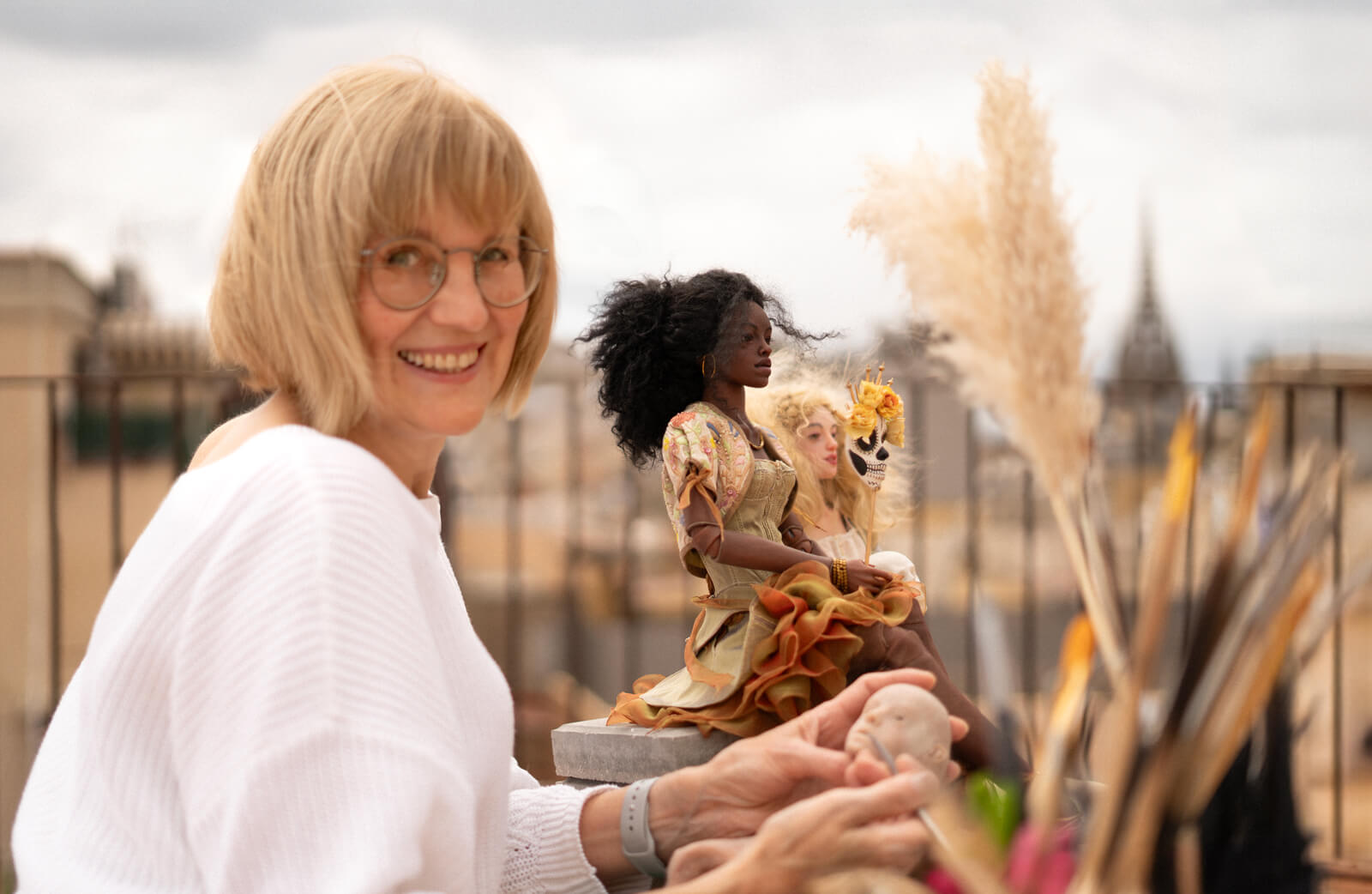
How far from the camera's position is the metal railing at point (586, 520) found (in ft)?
11.7

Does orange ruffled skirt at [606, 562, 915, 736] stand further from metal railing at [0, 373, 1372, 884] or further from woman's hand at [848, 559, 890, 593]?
metal railing at [0, 373, 1372, 884]

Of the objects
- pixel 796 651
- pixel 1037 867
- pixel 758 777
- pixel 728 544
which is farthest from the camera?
pixel 728 544

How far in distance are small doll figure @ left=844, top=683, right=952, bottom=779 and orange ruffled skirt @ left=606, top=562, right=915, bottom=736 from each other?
44 cm

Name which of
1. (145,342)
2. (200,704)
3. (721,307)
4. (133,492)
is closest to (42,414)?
(133,492)

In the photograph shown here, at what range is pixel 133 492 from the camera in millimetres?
6039

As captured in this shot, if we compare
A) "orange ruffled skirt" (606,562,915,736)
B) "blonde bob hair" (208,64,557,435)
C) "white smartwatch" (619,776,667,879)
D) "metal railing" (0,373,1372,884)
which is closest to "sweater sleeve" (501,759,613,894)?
"white smartwatch" (619,776,667,879)

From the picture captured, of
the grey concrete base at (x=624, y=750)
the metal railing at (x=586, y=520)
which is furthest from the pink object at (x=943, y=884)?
the metal railing at (x=586, y=520)

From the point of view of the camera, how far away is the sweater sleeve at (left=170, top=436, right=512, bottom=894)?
79 cm

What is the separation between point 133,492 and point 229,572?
586 cm

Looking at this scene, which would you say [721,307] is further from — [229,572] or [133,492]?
[133,492]

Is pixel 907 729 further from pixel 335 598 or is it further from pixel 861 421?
pixel 861 421

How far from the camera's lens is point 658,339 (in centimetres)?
163

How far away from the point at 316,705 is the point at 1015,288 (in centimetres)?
55

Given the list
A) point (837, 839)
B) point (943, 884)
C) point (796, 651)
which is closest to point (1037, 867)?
point (943, 884)
